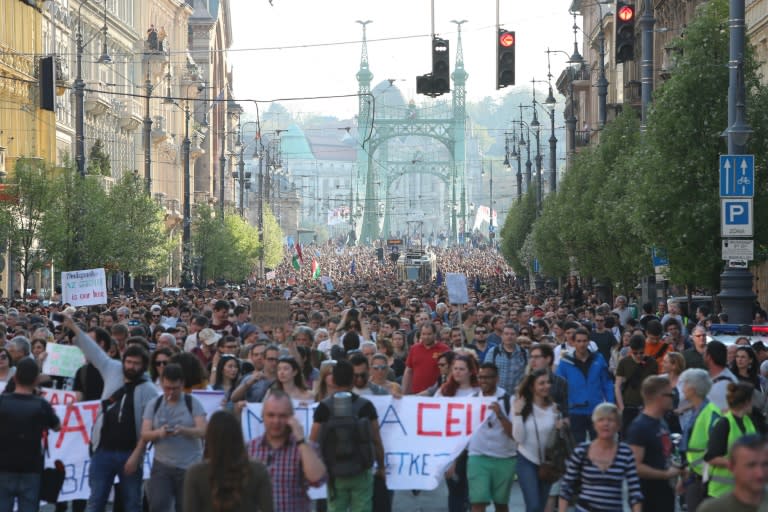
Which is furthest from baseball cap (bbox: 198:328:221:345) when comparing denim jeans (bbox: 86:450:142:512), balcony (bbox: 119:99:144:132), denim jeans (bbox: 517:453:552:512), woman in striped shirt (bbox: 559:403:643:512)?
balcony (bbox: 119:99:144:132)

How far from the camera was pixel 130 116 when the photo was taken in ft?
252

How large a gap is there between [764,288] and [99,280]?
66.5 feet

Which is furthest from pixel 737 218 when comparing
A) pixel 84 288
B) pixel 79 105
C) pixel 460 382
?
pixel 79 105

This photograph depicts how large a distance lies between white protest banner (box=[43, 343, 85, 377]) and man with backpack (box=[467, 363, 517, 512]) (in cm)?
445

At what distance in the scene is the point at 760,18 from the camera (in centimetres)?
4138

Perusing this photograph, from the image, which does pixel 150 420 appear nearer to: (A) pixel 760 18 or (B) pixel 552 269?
(A) pixel 760 18

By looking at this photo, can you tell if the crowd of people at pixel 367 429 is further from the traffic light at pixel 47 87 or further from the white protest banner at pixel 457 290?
the traffic light at pixel 47 87

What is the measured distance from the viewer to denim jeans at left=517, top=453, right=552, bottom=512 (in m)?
11.5

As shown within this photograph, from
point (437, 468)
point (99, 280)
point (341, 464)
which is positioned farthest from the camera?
point (99, 280)

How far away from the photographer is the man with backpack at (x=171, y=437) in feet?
34.9

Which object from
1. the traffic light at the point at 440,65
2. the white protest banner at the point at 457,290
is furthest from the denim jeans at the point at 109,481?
the traffic light at the point at 440,65

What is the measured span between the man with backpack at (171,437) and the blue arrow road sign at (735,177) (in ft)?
44.9

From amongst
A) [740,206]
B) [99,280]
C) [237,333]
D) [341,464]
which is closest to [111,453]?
[341,464]

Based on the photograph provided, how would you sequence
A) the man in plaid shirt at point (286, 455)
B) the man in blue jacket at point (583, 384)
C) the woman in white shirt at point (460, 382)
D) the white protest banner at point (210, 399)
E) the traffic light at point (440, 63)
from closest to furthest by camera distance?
the man in plaid shirt at point (286, 455) → the woman in white shirt at point (460, 382) → the white protest banner at point (210, 399) → the man in blue jacket at point (583, 384) → the traffic light at point (440, 63)
